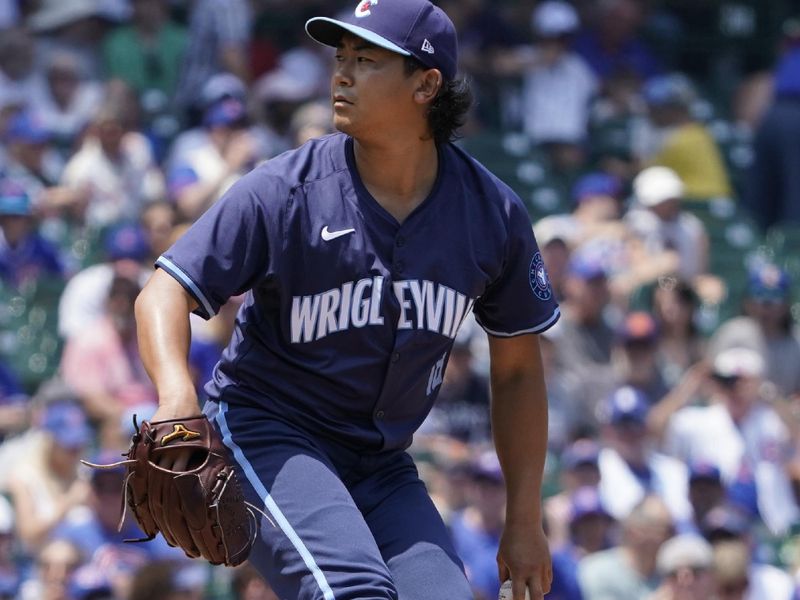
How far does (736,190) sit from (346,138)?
8.37 meters

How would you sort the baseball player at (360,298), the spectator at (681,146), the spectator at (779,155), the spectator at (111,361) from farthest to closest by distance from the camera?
the spectator at (779,155) → the spectator at (681,146) → the spectator at (111,361) → the baseball player at (360,298)

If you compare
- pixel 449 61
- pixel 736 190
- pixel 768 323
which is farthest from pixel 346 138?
pixel 736 190

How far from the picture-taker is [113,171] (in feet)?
28.9

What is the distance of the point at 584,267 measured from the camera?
8.58 m

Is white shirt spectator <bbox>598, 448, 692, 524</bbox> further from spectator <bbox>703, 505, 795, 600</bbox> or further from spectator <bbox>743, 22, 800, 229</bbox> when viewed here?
spectator <bbox>743, 22, 800, 229</bbox>

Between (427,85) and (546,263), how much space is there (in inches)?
203

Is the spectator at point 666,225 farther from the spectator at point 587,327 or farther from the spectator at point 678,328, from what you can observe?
the spectator at point 587,327

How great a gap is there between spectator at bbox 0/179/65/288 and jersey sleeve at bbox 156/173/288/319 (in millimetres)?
4558

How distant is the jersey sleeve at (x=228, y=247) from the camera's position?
3.48 metres

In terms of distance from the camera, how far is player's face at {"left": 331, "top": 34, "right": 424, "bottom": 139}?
3.64m

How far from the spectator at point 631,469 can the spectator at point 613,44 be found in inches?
183

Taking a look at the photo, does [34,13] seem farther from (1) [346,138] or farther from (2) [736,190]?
(1) [346,138]

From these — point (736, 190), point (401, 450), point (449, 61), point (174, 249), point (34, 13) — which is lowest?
point (736, 190)

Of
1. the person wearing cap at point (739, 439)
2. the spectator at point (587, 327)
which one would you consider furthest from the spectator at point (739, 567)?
the spectator at point (587, 327)
